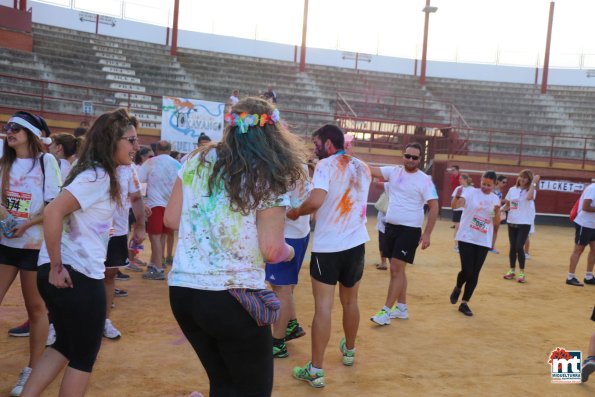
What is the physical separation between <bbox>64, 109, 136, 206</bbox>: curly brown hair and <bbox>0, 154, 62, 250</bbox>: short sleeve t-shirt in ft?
2.67

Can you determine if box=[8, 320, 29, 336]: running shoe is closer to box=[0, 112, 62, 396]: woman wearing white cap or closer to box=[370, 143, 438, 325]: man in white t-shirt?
box=[0, 112, 62, 396]: woman wearing white cap

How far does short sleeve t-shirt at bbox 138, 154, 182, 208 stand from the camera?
24.0 ft

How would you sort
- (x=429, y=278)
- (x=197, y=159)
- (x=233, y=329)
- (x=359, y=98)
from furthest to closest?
(x=359, y=98) → (x=429, y=278) → (x=197, y=159) → (x=233, y=329)

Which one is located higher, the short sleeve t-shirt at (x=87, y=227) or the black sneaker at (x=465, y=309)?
the short sleeve t-shirt at (x=87, y=227)

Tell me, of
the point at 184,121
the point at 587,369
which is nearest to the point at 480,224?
the point at 587,369

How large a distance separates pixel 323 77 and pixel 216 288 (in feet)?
85.3

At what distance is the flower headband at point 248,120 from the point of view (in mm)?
2188

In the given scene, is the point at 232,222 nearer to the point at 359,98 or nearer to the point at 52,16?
the point at 359,98

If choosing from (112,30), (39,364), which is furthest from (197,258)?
(112,30)

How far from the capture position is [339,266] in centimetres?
405

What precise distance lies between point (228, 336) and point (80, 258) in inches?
41.1

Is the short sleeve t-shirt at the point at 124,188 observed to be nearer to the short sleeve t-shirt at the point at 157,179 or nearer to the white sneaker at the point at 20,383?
the white sneaker at the point at 20,383

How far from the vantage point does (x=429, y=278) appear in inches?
327

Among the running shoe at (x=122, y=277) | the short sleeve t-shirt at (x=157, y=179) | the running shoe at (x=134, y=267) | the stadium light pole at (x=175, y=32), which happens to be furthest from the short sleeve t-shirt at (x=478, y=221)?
the stadium light pole at (x=175, y=32)
